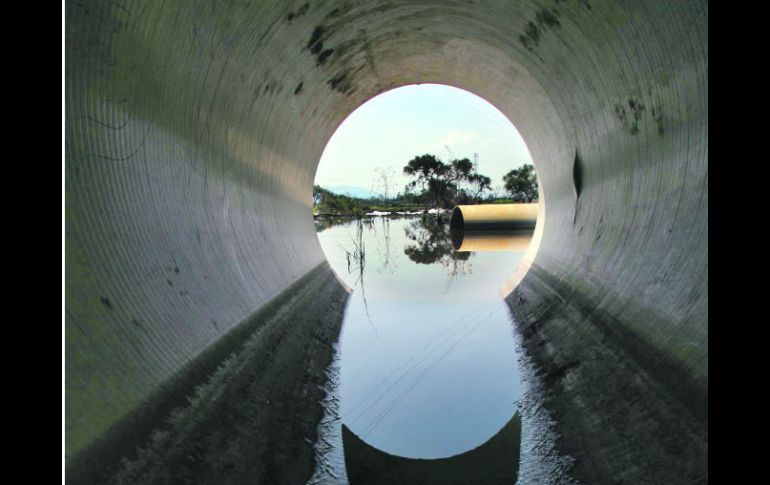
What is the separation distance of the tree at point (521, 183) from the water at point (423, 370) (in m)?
43.3

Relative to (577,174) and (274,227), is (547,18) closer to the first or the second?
(577,174)

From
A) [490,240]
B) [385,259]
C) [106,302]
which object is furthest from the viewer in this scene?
[490,240]

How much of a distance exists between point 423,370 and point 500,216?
16.1 m

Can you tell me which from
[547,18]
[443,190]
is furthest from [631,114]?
[443,190]

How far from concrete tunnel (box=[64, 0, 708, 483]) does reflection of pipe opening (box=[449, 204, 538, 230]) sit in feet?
43.7

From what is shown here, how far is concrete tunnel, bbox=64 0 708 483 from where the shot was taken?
246 centimetres

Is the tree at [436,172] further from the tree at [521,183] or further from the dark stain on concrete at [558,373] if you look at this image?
the dark stain on concrete at [558,373]

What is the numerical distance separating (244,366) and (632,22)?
3667mm

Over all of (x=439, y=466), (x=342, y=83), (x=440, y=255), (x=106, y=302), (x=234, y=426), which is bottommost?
(x=439, y=466)

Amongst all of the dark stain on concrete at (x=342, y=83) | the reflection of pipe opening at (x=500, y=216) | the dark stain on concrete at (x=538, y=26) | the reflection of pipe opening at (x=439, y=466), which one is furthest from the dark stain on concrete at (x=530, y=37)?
the reflection of pipe opening at (x=500, y=216)

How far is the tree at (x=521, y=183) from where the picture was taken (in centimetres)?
5134

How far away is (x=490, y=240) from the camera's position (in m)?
18.0

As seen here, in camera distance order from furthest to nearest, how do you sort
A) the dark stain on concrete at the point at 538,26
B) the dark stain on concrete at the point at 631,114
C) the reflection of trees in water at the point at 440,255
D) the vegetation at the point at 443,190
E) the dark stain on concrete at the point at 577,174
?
the vegetation at the point at 443,190 < the reflection of trees in water at the point at 440,255 < the dark stain on concrete at the point at 577,174 < the dark stain on concrete at the point at 538,26 < the dark stain on concrete at the point at 631,114
